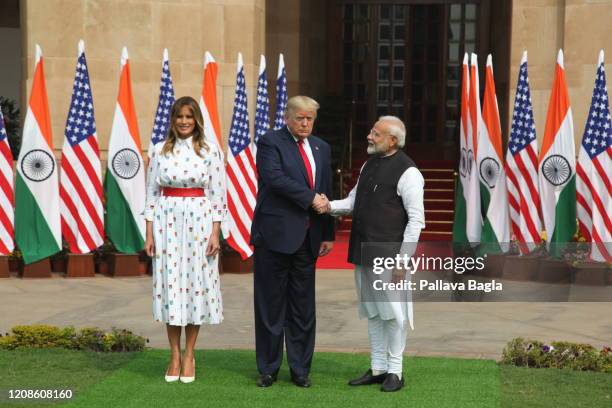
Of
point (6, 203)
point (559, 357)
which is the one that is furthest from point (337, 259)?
point (559, 357)

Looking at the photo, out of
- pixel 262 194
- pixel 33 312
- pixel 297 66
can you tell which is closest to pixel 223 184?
pixel 262 194

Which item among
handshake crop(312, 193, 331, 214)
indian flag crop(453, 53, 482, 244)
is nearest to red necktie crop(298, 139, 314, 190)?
handshake crop(312, 193, 331, 214)

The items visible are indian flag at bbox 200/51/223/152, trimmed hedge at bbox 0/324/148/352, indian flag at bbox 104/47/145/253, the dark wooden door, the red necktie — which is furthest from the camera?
the dark wooden door

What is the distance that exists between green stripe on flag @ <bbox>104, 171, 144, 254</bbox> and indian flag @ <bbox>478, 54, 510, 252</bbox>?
14.6 feet

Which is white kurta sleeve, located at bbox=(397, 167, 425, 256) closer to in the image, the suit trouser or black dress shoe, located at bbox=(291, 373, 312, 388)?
the suit trouser

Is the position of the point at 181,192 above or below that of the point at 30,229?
above

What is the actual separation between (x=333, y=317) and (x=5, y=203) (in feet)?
16.5

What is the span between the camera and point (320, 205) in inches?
305

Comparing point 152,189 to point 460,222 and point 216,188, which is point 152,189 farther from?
point 460,222

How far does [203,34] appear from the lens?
669 inches

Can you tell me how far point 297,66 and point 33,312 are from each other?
37.4 ft

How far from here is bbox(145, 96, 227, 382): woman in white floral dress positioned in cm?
788

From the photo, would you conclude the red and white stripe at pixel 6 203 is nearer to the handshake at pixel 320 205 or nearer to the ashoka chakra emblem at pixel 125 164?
the ashoka chakra emblem at pixel 125 164

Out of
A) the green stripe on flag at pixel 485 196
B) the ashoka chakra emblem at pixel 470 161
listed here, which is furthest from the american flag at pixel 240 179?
the green stripe on flag at pixel 485 196
